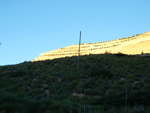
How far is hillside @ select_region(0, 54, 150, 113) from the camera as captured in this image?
34.4 feet

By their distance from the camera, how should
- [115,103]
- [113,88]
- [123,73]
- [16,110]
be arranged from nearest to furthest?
[16,110], [115,103], [113,88], [123,73]

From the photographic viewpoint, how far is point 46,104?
1078 centimetres

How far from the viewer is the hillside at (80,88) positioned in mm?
10492

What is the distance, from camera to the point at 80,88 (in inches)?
681

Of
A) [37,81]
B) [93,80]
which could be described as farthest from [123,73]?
[37,81]

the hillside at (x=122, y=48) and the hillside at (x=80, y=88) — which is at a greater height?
the hillside at (x=122, y=48)

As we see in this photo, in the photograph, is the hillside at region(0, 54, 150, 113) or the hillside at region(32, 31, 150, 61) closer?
the hillside at region(0, 54, 150, 113)

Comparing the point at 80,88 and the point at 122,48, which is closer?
the point at 80,88

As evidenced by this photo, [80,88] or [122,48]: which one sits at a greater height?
[122,48]

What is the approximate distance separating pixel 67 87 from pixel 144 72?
30.6 feet

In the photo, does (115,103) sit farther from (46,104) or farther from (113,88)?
(113,88)

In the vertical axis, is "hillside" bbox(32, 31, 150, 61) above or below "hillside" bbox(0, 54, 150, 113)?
above

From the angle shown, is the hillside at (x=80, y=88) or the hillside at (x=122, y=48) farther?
the hillside at (x=122, y=48)

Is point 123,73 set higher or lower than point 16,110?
higher
